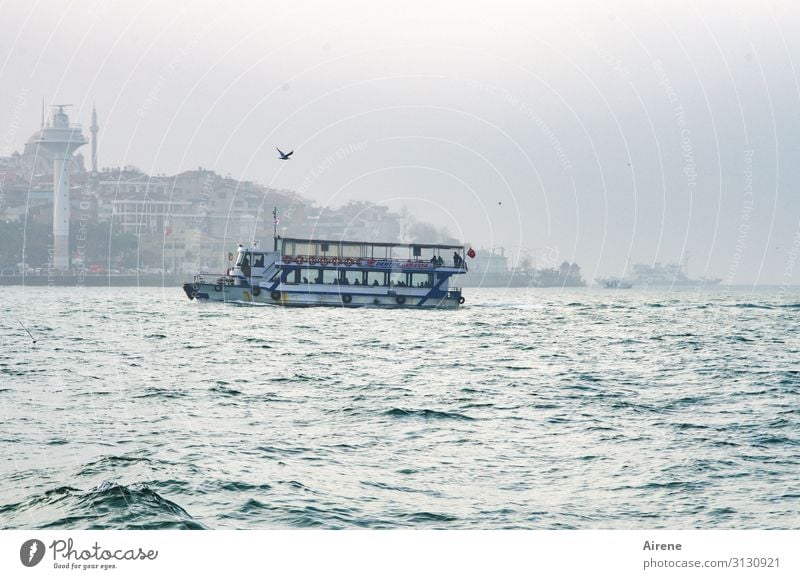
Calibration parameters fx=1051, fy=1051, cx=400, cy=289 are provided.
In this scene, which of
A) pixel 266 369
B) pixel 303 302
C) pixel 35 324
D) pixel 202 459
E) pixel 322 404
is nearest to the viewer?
pixel 202 459

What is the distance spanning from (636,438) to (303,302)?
57.5m

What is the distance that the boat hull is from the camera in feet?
249

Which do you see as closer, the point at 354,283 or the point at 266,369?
the point at 266,369

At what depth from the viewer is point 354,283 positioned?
77.7 metres

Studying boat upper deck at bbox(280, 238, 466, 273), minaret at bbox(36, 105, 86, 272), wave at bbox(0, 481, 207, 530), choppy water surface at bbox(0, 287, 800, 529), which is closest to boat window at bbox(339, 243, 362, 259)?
boat upper deck at bbox(280, 238, 466, 273)

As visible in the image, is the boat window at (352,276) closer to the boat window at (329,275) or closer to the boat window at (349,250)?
the boat window at (329,275)

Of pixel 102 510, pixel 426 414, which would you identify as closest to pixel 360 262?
pixel 426 414

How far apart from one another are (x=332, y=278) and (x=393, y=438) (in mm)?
59279

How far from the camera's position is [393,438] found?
1928 centimetres

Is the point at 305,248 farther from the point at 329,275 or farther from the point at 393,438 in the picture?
the point at 393,438

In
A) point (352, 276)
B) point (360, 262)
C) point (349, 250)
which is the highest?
point (349, 250)

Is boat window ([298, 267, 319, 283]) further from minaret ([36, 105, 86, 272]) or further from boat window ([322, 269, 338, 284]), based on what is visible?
minaret ([36, 105, 86, 272])
